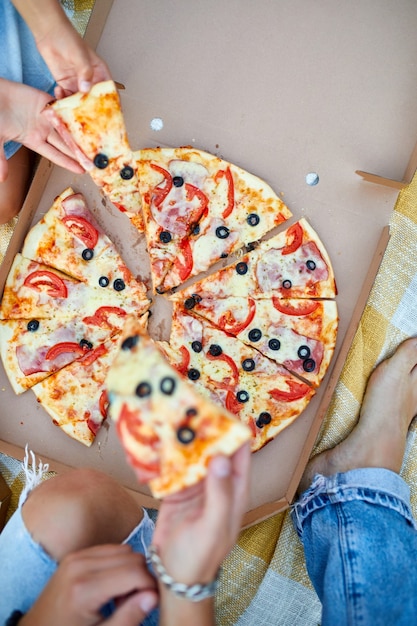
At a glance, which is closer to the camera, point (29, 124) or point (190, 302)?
point (29, 124)

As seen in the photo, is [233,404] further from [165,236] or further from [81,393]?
[165,236]

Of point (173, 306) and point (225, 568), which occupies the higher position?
point (173, 306)

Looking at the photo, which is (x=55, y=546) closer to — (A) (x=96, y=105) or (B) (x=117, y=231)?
(B) (x=117, y=231)

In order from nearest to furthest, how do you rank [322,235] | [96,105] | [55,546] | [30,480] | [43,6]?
[55,546]
[43,6]
[96,105]
[30,480]
[322,235]

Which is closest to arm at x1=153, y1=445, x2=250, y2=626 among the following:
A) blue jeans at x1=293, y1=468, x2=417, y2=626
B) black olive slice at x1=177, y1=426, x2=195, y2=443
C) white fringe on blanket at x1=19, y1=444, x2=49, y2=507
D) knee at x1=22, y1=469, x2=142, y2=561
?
black olive slice at x1=177, y1=426, x2=195, y2=443

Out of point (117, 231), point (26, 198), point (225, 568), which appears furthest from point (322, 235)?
point (225, 568)

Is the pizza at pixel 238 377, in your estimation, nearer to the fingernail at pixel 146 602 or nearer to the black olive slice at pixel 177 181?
the black olive slice at pixel 177 181

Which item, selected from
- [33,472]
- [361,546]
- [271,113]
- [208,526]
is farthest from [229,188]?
[208,526]

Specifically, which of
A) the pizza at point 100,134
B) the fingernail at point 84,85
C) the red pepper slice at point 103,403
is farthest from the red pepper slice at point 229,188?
the red pepper slice at point 103,403
